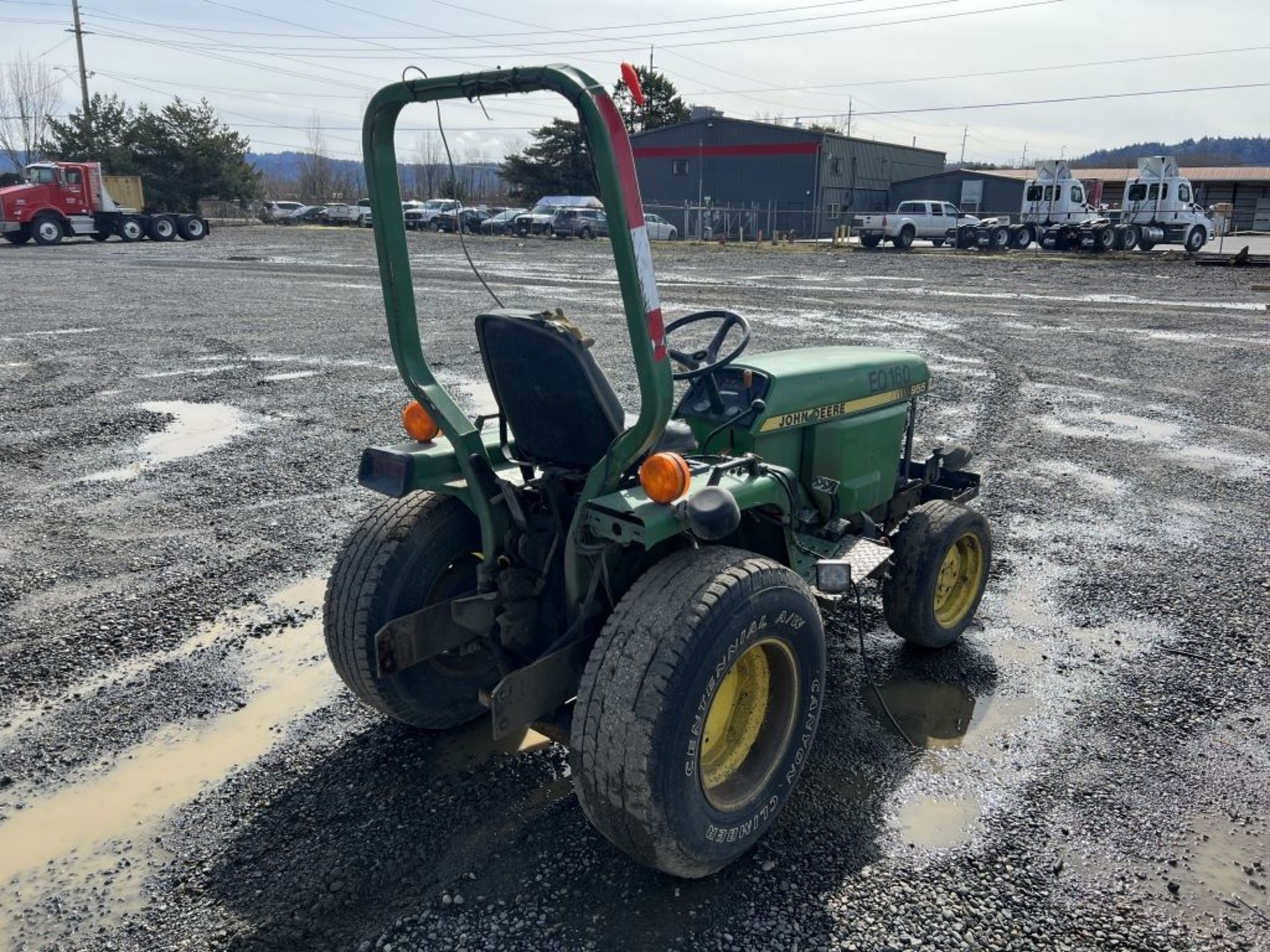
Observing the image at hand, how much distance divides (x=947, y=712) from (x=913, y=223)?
33.8 meters

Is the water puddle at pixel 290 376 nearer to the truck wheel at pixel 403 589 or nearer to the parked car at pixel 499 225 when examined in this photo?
the truck wheel at pixel 403 589

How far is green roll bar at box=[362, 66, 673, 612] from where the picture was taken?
242 cm

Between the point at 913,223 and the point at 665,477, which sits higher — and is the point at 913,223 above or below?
above

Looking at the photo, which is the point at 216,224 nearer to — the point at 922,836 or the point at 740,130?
the point at 740,130

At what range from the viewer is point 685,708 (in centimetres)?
261

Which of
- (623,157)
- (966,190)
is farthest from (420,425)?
(966,190)

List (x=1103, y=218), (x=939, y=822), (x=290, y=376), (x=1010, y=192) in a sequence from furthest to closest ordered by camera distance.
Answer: (x=1010, y=192) → (x=1103, y=218) → (x=290, y=376) → (x=939, y=822)

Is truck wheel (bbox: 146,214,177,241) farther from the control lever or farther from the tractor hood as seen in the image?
the control lever

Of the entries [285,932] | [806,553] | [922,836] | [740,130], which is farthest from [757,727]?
[740,130]

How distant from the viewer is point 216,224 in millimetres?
51875

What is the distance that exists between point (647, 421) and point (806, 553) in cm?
141

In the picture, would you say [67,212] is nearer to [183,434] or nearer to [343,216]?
[343,216]

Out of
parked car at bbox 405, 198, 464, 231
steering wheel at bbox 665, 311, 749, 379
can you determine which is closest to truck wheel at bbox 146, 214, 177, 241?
parked car at bbox 405, 198, 464, 231

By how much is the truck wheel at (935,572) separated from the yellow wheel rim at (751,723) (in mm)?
1333
